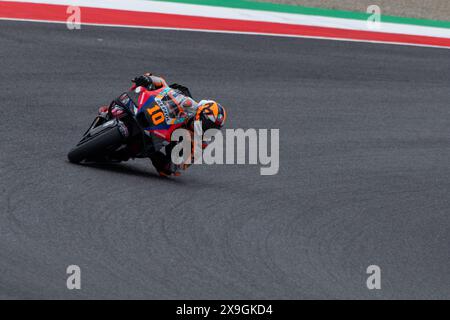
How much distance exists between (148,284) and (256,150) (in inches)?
224

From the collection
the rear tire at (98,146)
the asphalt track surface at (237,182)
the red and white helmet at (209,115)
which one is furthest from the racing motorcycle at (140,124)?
the asphalt track surface at (237,182)

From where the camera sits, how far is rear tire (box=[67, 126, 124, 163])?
10.8 m

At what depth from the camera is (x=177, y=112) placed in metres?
10.8

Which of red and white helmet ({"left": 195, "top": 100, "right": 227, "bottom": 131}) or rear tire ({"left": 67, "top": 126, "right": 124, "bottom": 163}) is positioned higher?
red and white helmet ({"left": 195, "top": 100, "right": 227, "bottom": 131})

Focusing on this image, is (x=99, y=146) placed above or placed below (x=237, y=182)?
above

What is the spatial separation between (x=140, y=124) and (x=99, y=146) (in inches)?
19.5

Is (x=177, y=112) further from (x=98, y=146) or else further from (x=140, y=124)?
(x=98, y=146)

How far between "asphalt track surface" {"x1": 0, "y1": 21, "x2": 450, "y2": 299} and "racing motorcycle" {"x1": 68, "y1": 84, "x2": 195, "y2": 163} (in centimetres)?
31

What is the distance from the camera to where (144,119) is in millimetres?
10883

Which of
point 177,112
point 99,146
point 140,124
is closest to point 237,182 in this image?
point 177,112

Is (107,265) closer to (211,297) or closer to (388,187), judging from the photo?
(211,297)

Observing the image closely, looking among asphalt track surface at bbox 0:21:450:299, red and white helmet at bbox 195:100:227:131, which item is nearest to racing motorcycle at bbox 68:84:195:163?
red and white helmet at bbox 195:100:227:131

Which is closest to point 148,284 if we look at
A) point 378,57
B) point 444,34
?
point 378,57

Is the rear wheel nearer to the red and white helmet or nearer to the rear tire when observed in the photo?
the rear tire
